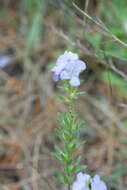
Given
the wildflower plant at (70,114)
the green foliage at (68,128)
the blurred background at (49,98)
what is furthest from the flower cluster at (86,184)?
the blurred background at (49,98)

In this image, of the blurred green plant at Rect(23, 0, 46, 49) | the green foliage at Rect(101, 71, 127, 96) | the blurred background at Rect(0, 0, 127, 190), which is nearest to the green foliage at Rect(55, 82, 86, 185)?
the blurred background at Rect(0, 0, 127, 190)

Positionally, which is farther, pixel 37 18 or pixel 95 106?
pixel 37 18

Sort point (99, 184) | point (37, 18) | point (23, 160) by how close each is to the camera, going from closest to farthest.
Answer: point (99, 184) < point (23, 160) < point (37, 18)

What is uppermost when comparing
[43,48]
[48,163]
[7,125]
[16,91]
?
[43,48]

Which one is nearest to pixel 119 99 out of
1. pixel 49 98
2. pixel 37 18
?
pixel 49 98

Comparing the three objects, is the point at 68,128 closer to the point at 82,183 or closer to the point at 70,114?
the point at 70,114

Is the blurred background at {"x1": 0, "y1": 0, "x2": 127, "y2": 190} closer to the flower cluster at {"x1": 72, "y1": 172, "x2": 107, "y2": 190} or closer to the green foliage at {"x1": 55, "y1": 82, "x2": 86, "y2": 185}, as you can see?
the green foliage at {"x1": 55, "y1": 82, "x2": 86, "y2": 185}

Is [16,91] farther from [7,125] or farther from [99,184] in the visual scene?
[99,184]

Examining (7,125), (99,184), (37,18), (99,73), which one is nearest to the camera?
(99,184)
